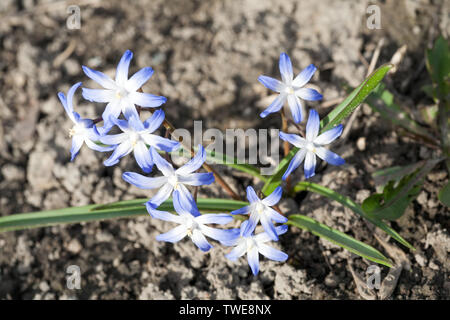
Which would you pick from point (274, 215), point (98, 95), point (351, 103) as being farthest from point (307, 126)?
point (98, 95)

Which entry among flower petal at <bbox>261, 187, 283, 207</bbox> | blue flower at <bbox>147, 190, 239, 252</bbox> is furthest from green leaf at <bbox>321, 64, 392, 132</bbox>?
blue flower at <bbox>147, 190, 239, 252</bbox>

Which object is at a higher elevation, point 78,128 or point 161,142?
point 78,128

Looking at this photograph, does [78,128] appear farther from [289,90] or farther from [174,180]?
[289,90]

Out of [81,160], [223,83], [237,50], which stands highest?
[237,50]

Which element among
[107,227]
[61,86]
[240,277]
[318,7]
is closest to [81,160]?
[107,227]

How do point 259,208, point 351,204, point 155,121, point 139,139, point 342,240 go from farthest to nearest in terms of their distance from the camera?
point 351,204 < point 342,240 < point 259,208 < point 139,139 < point 155,121

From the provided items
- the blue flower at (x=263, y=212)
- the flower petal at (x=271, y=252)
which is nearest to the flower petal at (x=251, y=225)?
the blue flower at (x=263, y=212)
